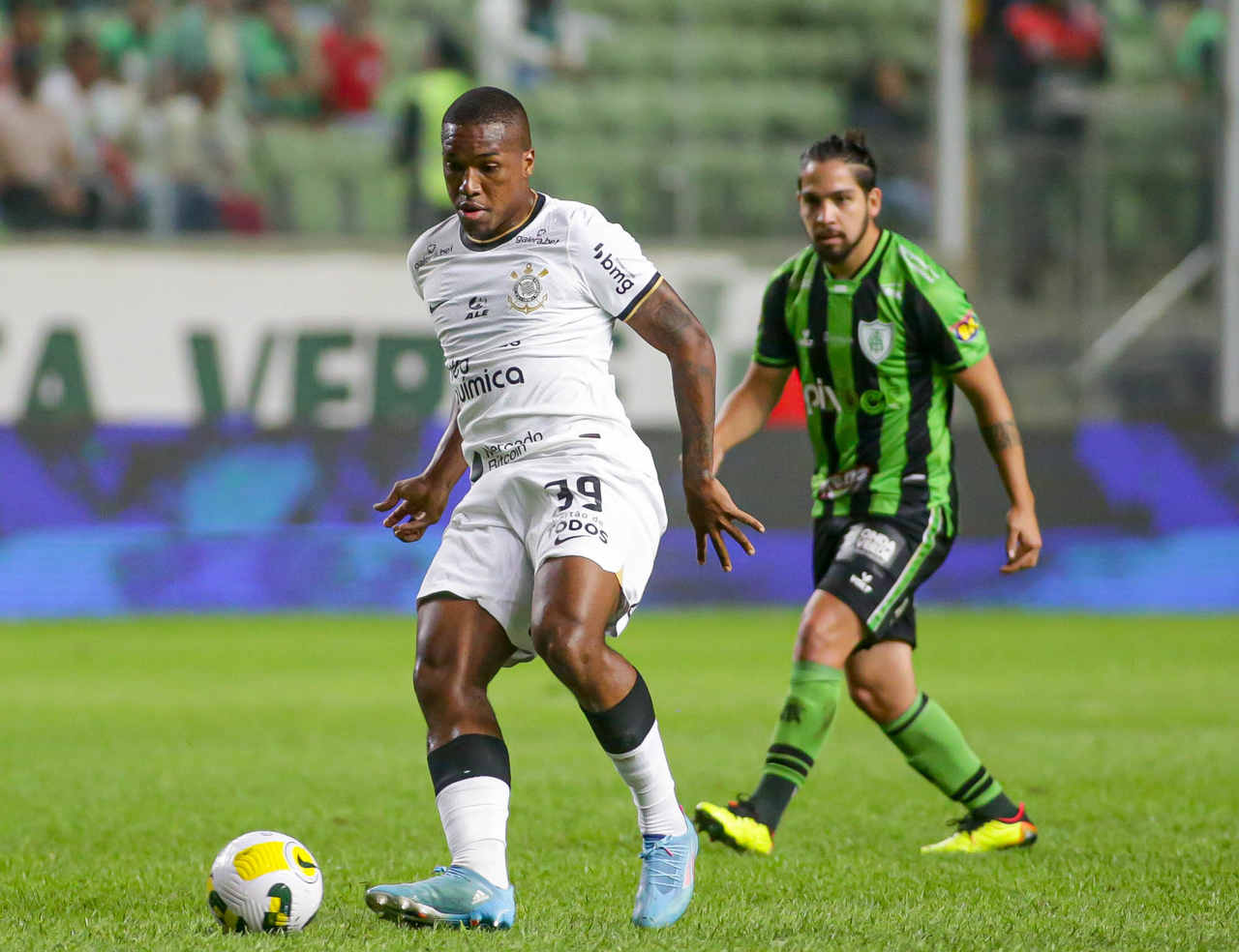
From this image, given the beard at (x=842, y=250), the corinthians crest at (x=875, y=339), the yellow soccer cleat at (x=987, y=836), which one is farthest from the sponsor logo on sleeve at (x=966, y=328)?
the yellow soccer cleat at (x=987, y=836)

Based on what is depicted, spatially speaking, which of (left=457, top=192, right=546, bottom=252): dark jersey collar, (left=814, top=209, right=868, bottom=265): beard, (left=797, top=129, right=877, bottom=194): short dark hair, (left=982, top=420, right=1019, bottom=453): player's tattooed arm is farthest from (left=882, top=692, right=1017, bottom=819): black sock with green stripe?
(left=457, top=192, right=546, bottom=252): dark jersey collar

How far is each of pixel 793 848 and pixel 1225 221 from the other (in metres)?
12.6

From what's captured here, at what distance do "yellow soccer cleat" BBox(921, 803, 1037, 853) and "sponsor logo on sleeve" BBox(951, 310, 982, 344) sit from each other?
1408mm

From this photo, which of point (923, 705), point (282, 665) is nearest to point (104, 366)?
point (282, 665)

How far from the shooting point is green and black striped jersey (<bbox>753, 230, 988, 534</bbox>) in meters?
5.80

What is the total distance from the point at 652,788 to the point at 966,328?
2000mm

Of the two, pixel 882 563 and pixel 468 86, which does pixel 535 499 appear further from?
pixel 468 86

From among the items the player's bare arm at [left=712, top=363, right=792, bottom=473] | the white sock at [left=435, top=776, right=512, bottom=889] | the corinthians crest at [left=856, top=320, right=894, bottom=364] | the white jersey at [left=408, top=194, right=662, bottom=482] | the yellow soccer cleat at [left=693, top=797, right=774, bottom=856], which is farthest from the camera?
the player's bare arm at [left=712, top=363, right=792, bottom=473]

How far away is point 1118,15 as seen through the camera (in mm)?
19000

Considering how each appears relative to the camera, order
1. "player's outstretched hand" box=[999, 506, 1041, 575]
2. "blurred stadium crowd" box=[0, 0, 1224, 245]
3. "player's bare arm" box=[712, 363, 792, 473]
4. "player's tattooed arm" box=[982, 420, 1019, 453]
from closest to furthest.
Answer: "player's outstretched hand" box=[999, 506, 1041, 575]
"player's tattooed arm" box=[982, 420, 1019, 453]
"player's bare arm" box=[712, 363, 792, 473]
"blurred stadium crowd" box=[0, 0, 1224, 245]

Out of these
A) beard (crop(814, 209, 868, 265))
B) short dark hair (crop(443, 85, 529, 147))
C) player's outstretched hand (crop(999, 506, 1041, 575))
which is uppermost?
short dark hair (crop(443, 85, 529, 147))

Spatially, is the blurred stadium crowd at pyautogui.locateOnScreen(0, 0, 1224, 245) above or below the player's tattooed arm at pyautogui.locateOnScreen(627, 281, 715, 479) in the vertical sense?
below

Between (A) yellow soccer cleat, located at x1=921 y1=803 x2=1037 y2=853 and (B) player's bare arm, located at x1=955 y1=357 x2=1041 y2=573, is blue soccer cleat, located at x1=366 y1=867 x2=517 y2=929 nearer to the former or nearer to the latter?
(A) yellow soccer cleat, located at x1=921 y1=803 x2=1037 y2=853

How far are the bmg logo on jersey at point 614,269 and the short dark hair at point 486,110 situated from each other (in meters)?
0.31
